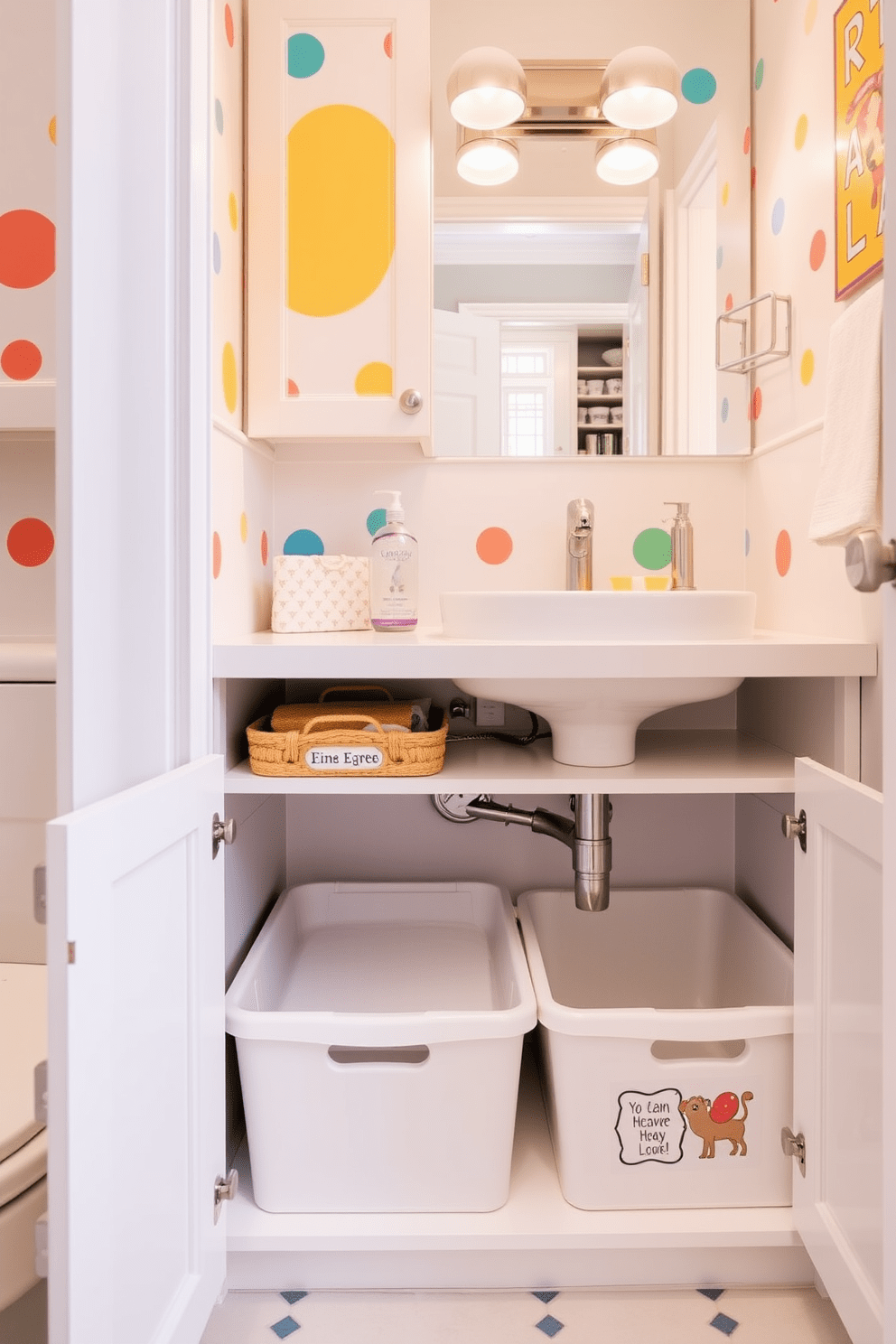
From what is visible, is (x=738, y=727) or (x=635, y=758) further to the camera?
(x=738, y=727)

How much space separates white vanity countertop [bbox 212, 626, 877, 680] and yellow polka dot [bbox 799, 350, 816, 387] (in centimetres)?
49

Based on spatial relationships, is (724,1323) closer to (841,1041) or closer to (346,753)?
(841,1041)

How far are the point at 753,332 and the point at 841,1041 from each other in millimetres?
1253

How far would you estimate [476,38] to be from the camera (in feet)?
5.65

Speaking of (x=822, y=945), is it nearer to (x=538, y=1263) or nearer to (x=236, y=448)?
(x=538, y=1263)

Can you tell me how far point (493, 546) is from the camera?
5.89 feet

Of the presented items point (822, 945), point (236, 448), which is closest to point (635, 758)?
point (822, 945)

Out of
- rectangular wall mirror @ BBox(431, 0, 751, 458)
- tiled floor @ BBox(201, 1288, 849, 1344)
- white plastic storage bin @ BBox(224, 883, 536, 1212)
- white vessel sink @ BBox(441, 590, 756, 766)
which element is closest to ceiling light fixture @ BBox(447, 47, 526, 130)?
rectangular wall mirror @ BBox(431, 0, 751, 458)

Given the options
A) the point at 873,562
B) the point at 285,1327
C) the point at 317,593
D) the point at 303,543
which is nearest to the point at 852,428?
the point at 873,562

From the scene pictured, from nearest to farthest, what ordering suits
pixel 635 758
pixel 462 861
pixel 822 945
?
1. pixel 822 945
2. pixel 635 758
3. pixel 462 861

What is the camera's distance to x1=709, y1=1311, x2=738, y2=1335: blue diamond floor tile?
1187mm

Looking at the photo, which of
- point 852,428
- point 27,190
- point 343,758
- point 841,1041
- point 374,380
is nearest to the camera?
point 841,1041

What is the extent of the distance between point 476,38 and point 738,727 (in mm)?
1451

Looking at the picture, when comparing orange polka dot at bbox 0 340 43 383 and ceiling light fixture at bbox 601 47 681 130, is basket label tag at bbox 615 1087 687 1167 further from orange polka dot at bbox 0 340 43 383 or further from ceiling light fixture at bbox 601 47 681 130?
ceiling light fixture at bbox 601 47 681 130
